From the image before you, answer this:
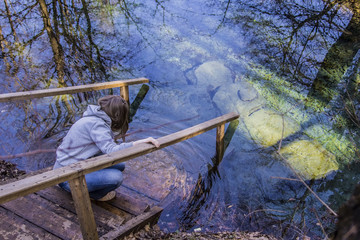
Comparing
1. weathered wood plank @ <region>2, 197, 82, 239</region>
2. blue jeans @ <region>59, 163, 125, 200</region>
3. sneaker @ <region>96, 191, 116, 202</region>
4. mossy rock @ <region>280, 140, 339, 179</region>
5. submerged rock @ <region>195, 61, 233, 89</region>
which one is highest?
submerged rock @ <region>195, 61, 233, 89</region>

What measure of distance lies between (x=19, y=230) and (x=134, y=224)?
1101mm

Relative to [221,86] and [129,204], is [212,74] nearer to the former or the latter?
[221,86]

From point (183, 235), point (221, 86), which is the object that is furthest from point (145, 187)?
point (221, 86)

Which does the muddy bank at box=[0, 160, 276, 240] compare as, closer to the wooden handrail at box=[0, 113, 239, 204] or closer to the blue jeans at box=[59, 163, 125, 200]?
the blue jeans at box=[59, 163, 125, 200]

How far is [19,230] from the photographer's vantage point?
2.83 meters

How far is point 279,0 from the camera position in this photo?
10375 millimetres

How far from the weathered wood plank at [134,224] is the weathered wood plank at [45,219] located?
0.32m

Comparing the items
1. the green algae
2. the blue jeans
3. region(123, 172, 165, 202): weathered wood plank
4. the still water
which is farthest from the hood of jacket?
the green algae

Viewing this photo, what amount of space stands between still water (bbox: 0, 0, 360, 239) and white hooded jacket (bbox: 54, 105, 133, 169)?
5.72ft

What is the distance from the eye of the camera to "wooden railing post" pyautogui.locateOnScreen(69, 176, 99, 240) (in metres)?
2.51

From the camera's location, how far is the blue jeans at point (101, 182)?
331 cm

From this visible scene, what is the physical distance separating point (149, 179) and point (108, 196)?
1.02m

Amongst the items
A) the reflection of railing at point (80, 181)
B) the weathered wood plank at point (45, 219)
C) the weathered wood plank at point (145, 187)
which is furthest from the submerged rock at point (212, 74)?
the weathered wood plank at point (45, 219)

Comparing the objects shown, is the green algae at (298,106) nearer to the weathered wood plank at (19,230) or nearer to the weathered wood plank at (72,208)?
the weathered wood plank at (72,208)
